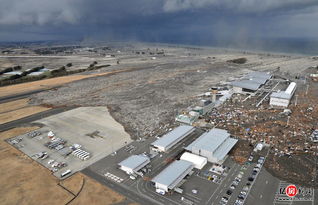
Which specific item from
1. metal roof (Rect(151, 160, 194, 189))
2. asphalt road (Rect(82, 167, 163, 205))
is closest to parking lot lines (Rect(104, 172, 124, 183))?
asphalt road (Rect(82, 167, 163, 205))

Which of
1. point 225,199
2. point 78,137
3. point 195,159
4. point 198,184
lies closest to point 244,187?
point 225,199

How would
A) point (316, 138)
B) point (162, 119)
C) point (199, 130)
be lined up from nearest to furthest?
point (316, 138)
point (199, 130)
point (162, 119)

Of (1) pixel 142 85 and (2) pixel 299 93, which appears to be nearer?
(2) pixel 299 93

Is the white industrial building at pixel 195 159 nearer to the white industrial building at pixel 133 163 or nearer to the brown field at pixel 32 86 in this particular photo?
the white industrial building at pixel 133 163

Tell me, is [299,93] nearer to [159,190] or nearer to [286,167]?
[286,167]

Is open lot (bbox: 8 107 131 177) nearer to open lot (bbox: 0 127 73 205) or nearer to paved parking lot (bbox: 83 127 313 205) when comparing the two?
open lot (bbox: 0 127 73 205)

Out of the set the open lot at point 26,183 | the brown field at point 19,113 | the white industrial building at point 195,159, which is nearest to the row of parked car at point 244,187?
the white industrial building at point 195,159

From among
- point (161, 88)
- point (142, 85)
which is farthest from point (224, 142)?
point (142, 85)
